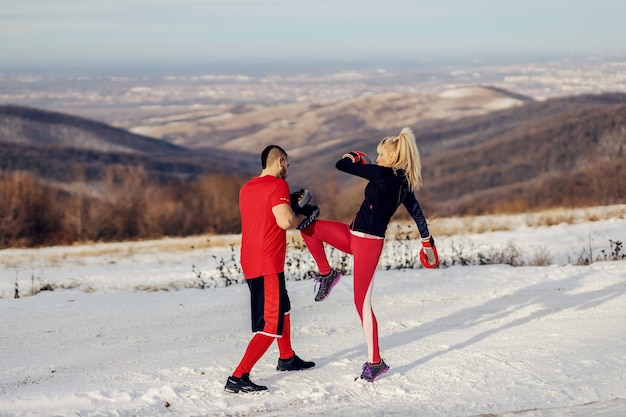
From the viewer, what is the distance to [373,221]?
21.5 feet

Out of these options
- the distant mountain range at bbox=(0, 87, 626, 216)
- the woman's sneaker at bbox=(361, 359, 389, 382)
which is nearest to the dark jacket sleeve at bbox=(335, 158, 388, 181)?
the woman's sneaker at bbox=(361, 359, 389, 382)

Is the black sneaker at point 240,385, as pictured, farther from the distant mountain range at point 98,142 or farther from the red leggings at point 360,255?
the distant mountain range at point 98,142

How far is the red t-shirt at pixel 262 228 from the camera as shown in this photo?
629 centimetres

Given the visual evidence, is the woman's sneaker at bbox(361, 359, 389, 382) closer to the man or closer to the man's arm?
the man

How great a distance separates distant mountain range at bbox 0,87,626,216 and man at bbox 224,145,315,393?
23.5 m

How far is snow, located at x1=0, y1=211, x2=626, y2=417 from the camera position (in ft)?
20.6

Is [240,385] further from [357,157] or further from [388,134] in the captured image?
[388,134]

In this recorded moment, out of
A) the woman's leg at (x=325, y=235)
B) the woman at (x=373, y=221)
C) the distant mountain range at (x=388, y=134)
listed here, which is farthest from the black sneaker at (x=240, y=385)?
the distant mountain range at (x=388, y=134)

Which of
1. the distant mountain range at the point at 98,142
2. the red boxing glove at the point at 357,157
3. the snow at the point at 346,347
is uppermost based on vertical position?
the red boxing glove at the point at 357,157

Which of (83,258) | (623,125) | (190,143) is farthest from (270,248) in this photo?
(190,143)

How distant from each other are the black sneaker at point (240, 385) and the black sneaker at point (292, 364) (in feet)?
2.05

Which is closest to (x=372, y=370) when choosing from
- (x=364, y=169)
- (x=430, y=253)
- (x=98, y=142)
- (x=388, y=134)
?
(x=430, y=253)

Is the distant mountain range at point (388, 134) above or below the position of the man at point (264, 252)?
below

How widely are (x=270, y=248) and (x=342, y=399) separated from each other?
1382 mm
